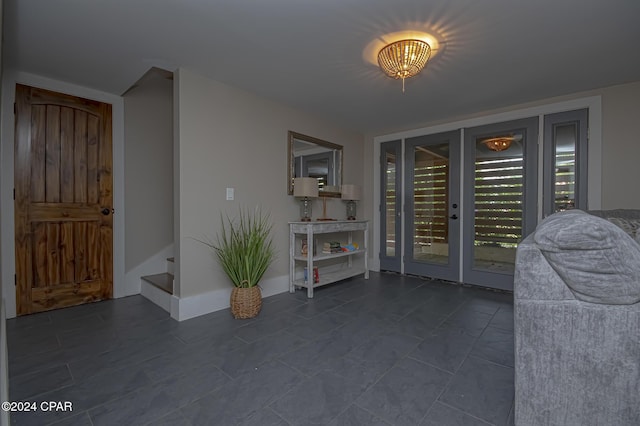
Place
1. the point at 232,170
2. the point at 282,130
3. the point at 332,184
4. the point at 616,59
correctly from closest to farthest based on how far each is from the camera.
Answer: the point at 616,59, the point at 232,170, the point at 282,130, the point at 332,184

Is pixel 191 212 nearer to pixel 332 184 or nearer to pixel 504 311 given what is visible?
pixel 332 184

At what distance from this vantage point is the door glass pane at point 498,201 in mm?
3424

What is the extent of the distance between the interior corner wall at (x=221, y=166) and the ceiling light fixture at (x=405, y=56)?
5.09 ft

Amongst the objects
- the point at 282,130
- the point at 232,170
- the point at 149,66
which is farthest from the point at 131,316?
the point at 282,130

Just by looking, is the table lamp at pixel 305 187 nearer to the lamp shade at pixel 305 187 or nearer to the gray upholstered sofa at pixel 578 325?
the lamp shade at pixel 305 187

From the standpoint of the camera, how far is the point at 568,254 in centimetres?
102

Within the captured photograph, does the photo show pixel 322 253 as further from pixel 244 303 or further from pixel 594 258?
pixel 594 258

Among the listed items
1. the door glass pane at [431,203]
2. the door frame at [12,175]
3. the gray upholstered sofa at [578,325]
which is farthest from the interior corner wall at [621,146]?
the door frame at [12,175]

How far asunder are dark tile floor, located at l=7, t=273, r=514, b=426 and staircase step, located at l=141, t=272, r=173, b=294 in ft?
0.71

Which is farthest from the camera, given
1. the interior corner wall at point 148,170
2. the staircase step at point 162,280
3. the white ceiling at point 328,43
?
the interior corner wall at point 148,170

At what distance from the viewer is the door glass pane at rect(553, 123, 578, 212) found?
3.09m

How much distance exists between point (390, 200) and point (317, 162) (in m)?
1.35

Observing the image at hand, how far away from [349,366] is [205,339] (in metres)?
1.10

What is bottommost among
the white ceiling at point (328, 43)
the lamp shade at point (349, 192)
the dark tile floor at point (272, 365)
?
the dark tile floor at point (272, 365)
